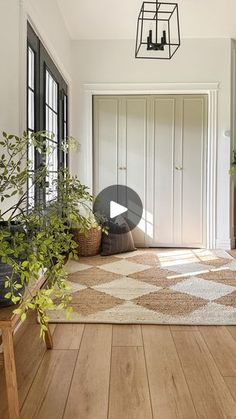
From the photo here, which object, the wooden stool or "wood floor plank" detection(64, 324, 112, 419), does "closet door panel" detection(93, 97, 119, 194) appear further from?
the wooden stool

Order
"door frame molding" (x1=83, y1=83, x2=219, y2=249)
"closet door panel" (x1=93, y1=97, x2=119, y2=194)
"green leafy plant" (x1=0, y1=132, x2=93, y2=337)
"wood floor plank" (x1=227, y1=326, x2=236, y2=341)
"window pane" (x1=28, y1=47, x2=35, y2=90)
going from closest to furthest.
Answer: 1. "green leafy plant" (x1=0, y1=132, x2=93, y2=337)
2. "wood floor plank" (x1=227, y1=326, x2=236, y2=341)
3. "window pane" (x1=28, y1=47, x2=35, y2=90)
4. "door frame molding" (x1=83, y1=83, x2=219, y2=249)
5. "closet door panel" (x1=93, y1=97, x2=119, y2=194)

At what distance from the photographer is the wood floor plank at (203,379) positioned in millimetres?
Result: 1536

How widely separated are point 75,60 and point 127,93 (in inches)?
29.4

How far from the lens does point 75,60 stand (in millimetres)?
4934

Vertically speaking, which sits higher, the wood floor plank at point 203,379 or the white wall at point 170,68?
the white wall at point 170,68

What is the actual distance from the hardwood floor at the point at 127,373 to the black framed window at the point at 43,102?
84cm

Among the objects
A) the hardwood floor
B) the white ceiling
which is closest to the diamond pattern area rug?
the hardwood floor

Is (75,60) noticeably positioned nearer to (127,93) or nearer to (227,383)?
→ (127,93)

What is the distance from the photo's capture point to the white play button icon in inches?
200

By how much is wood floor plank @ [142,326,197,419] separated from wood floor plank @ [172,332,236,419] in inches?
1.2

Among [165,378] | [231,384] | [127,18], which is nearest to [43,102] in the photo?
[127,18]

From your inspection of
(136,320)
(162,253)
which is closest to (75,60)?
(162,253)

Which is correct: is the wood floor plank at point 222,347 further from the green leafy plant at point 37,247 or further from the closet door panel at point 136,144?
the closet door panel at point 136,144

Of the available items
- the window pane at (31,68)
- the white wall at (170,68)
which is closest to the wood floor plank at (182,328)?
the window pane at (31,68)
